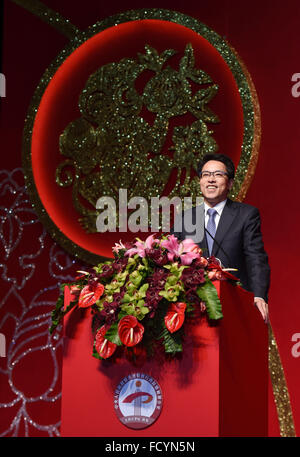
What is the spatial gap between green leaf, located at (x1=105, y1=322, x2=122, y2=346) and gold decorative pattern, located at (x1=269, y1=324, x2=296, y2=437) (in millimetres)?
1480

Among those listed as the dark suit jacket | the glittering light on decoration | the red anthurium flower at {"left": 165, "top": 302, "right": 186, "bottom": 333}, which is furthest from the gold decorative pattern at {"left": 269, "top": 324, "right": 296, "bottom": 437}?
the red anthurium flower at {"left": 165, "top": 302, "right": 186, "bottom": 333}

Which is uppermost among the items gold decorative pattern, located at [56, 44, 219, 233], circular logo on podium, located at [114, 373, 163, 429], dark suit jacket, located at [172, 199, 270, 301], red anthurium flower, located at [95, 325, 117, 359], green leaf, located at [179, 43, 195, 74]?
green leaf, located at [179, 43, 195, 74]

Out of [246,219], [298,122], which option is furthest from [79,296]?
[298,122]

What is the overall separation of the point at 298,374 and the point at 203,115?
Answer: 1.40m

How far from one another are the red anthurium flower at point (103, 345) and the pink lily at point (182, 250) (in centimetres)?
28

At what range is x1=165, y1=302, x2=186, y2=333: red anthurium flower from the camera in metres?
1.66

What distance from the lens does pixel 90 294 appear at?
1.80 m

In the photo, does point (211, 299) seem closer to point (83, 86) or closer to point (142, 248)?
point (142, 248)

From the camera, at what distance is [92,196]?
3.52m

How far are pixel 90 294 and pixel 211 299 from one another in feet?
1.17

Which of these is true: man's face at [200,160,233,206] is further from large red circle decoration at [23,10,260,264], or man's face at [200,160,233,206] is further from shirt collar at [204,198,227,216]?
large red circle decoration at [23,10,260,264]

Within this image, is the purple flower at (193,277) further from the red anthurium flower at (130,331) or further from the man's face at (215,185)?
the man's face at (215,185)

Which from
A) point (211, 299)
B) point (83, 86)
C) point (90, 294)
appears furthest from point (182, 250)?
point (83, 86)
